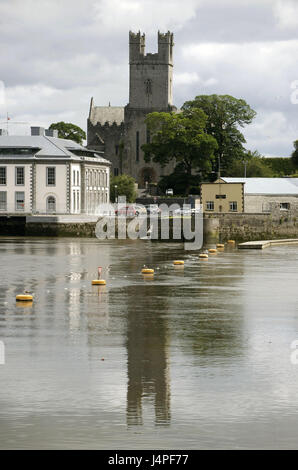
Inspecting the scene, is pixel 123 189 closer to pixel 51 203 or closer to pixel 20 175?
pixel 51 203

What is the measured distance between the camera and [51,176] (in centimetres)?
10325

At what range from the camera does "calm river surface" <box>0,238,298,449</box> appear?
703 inches

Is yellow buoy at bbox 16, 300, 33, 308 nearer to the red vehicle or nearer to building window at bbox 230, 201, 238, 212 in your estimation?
building window at bbox 230, 201, 238, 212

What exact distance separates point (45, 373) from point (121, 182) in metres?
123

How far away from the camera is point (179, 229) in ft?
300

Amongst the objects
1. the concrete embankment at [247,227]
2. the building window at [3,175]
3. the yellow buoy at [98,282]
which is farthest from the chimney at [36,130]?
the yellow buoy at [98,282]

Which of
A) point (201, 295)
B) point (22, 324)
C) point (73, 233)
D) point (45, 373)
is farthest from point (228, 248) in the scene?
point (45, 373)

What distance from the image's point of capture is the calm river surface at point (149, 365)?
58.6 ft

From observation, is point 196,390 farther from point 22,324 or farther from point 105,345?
point 22,324

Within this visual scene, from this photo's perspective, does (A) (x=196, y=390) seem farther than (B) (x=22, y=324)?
No

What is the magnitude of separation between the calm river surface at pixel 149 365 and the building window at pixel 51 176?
2188 inches

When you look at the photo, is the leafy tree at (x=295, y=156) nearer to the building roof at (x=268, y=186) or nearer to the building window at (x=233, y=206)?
the building roof at (x=268, y=186)

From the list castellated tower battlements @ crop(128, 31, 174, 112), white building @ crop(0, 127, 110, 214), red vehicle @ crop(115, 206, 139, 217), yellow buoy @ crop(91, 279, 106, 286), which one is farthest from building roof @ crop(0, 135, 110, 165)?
castellated tower battlements @ crop(128, 31, 174, 112)

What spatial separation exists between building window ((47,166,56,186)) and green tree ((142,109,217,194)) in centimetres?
3183
